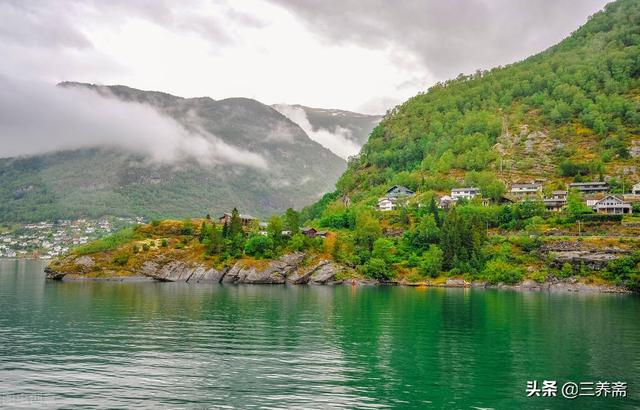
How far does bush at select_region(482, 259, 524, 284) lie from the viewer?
124 m

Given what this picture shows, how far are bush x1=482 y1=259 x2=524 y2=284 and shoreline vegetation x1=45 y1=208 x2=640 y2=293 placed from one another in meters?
0.24

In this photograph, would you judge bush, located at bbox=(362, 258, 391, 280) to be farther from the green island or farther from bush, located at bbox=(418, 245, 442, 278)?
Result: bush, located at bbox=(418, 245, 442, 278)

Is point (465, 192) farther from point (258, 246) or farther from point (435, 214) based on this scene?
point (258, 246)

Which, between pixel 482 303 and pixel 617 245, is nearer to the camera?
pixel 482 303

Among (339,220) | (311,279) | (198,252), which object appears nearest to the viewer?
(311,279)

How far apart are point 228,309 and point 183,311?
21.9 feet

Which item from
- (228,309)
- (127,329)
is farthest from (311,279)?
(127,329)

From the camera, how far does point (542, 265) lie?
127m

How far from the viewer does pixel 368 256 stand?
142 meters

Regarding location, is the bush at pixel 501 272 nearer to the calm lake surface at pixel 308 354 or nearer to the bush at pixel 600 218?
the bush at pixel 600 218

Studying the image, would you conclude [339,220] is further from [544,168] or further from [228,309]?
[228,309]

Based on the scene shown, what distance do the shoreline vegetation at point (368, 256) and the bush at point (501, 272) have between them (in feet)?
0.78

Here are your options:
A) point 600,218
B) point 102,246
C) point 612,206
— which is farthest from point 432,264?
point 102,246

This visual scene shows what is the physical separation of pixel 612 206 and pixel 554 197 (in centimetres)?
1829
